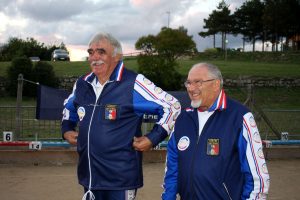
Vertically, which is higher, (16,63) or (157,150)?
(16,63)

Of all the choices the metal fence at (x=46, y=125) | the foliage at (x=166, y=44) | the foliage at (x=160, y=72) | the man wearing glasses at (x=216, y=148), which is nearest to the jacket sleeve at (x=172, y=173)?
the man wearing glasses at (x=216, y=148)

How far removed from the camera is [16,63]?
26.2 metres

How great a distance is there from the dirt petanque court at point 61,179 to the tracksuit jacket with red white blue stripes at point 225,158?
14.2ft

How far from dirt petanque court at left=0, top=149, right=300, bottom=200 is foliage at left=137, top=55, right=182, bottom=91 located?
1636 centimetres

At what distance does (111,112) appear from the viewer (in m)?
4.00

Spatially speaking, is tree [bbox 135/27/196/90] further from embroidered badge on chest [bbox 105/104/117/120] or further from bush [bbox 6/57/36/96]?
embroidered badge on chest [bbox 105/104/117/120]

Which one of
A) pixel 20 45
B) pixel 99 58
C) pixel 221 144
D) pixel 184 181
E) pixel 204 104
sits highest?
pixel 20 45

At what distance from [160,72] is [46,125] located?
16984mm

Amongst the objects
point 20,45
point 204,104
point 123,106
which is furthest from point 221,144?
point 20,45

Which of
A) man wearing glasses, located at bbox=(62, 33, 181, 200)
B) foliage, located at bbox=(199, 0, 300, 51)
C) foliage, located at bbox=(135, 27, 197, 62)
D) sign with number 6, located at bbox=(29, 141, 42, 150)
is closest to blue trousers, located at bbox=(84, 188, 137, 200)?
man wearing glasses, located at bbox=(62, 33, 181, 200)

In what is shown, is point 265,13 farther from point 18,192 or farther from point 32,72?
point 18,192

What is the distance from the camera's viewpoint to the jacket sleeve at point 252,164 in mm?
3244

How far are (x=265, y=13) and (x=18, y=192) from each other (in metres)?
55.7

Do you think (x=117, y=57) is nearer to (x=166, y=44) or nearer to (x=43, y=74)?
(x=43, y=74)
